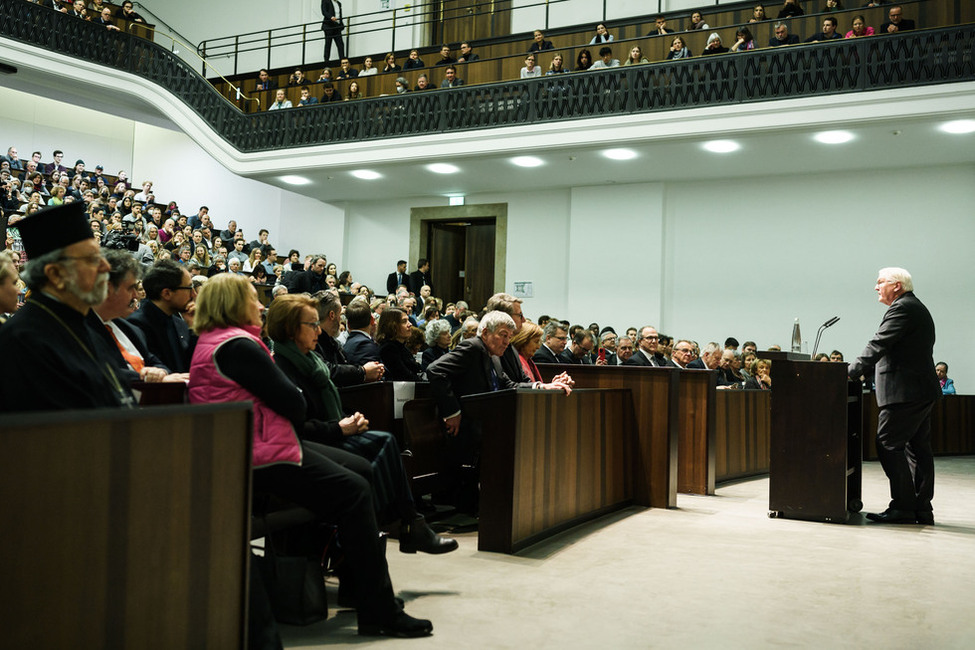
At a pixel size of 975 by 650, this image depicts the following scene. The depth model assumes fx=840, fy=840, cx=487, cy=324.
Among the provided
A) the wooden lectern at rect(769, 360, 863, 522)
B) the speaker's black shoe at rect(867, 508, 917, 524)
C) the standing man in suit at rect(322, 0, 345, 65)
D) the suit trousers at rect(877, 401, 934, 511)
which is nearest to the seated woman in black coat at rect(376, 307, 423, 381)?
the wooden lectern at rect(769, 360, 863, 522)

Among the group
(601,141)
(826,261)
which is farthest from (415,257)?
(826,261)

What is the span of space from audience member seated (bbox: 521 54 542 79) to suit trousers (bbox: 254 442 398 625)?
409 inches

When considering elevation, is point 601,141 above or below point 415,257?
above

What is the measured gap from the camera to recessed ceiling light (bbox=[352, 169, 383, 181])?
13989 millimetres

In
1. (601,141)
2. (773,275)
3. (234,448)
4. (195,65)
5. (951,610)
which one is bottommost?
(951,610)

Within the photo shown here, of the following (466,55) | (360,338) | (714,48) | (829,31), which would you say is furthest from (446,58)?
(360,338)

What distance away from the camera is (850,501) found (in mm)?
5727

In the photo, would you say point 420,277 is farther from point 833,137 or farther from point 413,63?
point 833,137

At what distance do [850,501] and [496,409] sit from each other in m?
2.93

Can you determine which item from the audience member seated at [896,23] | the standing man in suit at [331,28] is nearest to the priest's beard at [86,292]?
the audience member seated at [896,23]

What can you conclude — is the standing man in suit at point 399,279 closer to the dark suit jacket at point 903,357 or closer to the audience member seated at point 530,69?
the audience member seated at point 530,69

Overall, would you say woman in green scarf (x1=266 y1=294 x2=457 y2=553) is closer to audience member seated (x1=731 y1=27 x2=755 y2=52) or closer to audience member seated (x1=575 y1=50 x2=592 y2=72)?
audience member seated (x1=731 y1=27 x2=755 y2=52)

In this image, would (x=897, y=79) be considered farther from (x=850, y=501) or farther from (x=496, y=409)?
(x=496, y=409)

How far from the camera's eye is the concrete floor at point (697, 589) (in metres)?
3.03
